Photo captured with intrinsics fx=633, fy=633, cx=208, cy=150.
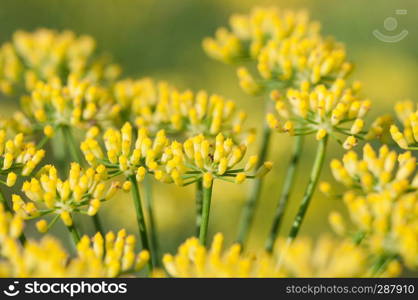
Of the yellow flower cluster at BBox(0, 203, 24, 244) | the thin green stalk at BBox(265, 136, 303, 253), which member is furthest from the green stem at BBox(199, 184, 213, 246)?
the yellow flower cluster at BBox(0, 203, 24, 244)

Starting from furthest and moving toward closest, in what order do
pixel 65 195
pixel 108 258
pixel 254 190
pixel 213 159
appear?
1. pixel 254 190
2. pixel 213 159
3. pixel 65 195
4. pixel 108 258

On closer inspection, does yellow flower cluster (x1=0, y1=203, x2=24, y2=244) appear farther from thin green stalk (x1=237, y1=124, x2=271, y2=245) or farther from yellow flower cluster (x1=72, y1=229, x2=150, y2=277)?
thin green stalk (x1=237, y1=124, x2=271, y2=245)

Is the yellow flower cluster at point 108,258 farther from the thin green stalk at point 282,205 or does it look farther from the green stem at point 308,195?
the thin green stalk at point 282,205

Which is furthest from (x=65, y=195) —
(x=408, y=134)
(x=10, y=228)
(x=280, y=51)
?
(x=408, y=134)

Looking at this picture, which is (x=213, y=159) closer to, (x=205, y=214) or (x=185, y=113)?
(x=205, y=214)

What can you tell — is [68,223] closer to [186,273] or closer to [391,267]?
[186,273]

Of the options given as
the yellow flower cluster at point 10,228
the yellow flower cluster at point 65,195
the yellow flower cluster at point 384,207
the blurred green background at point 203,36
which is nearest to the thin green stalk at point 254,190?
the yellow flower cluster at point 384,207
